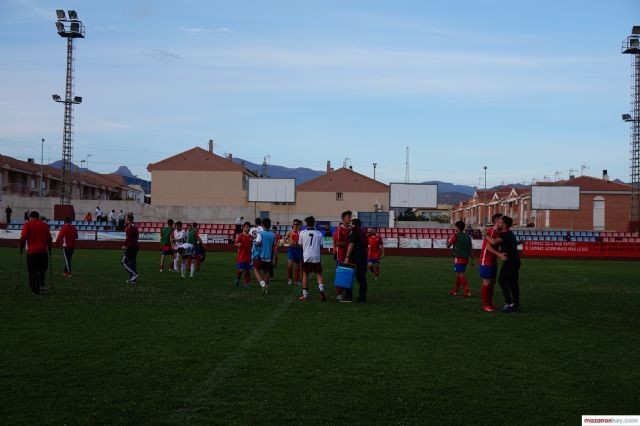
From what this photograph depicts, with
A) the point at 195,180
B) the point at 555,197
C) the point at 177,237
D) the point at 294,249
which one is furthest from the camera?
the point at 195,180

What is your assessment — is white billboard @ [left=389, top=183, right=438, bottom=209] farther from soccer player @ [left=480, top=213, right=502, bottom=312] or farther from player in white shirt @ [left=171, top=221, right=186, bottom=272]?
soccer player @ [left=480, top=213, right=502, bottom=312]

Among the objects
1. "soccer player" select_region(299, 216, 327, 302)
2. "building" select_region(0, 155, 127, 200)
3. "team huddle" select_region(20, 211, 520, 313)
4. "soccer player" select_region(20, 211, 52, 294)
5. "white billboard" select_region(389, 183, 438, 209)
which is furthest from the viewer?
"building" select_region(0, 155, 127, 200)

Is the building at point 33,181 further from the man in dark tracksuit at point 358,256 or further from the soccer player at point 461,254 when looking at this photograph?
the man in dark tracksuit at point 358,256

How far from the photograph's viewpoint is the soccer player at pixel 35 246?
50.1 feet

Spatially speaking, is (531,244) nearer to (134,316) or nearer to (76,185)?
(134,316)

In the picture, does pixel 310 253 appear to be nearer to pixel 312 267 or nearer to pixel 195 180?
pixel 312 267

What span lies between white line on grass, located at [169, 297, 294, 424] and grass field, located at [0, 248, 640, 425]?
0.02m

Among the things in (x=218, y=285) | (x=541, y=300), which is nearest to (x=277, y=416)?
(x=541, y=300)

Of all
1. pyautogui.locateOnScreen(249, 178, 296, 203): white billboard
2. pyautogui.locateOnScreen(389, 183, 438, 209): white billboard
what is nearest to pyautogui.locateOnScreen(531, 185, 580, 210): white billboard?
pyautogui.locateOnScreen(389, 183, 438, 209): white billboard

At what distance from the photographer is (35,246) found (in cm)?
1530

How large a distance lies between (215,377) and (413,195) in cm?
5988

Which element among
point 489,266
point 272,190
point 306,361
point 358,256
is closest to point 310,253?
point 358,256

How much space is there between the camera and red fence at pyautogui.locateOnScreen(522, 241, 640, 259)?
150 feet

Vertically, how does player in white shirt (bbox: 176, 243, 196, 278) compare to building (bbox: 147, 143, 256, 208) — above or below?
below
